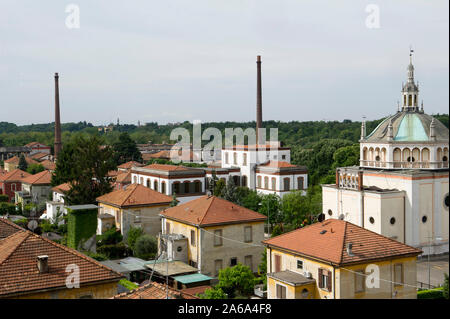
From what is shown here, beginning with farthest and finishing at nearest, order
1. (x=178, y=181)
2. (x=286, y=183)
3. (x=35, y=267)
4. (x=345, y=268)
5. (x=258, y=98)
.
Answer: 1. (x=258, y=98)
2. (x=286, y=183)
3. (x=178, y=181)
4. (x=345, y=268)
5. (x=35, y=267)

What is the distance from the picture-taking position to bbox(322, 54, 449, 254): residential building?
79.0ft

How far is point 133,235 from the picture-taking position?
30.4 m

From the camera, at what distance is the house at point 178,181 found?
45.6m

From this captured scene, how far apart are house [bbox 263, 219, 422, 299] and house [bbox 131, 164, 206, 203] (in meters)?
27.3

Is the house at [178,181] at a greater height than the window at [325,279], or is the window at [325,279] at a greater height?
the house at [178,181]

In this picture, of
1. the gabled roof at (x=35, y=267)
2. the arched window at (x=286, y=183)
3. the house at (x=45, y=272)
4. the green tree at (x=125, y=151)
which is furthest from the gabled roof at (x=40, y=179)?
the house at (x=45, y=272)

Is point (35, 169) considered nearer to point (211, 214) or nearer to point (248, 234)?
point (211, 214)

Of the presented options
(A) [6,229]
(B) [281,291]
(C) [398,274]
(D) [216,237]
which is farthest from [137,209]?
(C) [398,274]

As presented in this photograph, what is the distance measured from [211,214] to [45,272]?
12.7 metres

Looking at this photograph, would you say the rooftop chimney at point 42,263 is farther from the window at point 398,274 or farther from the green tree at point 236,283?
the window at point 398,274

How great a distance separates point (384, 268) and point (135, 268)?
13206mm

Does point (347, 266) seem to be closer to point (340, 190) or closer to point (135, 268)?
point (135, 268)

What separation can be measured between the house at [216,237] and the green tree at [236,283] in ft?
16.9

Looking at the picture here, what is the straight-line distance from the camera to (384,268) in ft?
57.7
